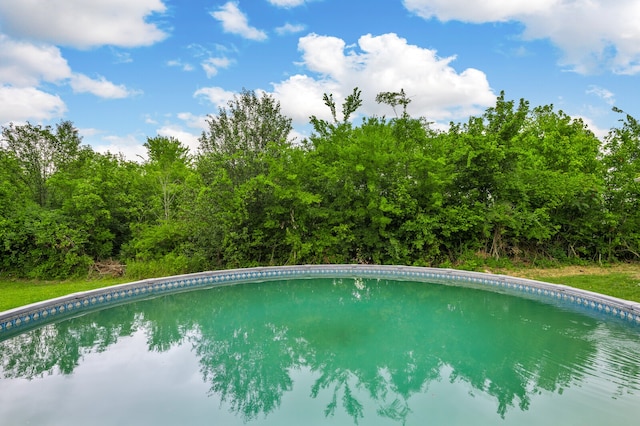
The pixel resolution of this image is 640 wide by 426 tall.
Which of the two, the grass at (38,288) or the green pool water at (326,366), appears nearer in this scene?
the green pool water at (326,366)

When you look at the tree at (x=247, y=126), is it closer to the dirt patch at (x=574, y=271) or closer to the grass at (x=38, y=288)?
the grass at (x=38, y=288)

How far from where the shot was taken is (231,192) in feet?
32.3

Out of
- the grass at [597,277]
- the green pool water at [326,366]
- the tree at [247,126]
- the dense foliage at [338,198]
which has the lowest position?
the green pool water at [326,366]

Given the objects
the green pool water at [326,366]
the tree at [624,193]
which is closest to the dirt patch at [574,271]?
the tree at [624,193]

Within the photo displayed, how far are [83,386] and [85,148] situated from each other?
40.8ft

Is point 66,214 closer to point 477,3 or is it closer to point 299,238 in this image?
point 299,238

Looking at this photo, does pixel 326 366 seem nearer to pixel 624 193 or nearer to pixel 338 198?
pixel 338 198

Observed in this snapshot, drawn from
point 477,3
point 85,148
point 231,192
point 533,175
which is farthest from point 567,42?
point 85,148

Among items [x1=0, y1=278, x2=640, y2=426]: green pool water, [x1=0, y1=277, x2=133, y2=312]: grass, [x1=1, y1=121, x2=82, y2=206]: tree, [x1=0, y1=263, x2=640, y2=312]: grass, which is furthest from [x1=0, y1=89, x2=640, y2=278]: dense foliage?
[x1=0, y1=278, x2=640, y2=426]: green pool water

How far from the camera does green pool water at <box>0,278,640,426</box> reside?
3.64 meters

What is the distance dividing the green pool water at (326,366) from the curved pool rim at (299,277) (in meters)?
0.33

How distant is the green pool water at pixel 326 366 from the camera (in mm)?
3637

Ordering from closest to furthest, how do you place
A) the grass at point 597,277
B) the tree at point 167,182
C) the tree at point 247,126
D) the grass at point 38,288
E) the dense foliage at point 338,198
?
the grass at point 38,288 < the grass at point 597,277 < the dense foliage at point 338,198 < the tree at point 247,126 < the tree at point 167,182

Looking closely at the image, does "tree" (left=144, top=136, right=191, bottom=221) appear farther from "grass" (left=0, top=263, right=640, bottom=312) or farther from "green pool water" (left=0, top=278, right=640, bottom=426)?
"green pool water" (left=0, top=278, right=640, bottom=426)
